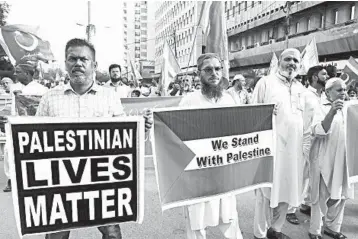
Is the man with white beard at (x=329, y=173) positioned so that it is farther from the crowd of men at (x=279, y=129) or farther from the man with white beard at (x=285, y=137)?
the man with white beard at (x=285, y=137)

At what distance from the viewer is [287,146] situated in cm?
338

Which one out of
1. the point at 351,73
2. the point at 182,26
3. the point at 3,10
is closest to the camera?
the point at 351,73

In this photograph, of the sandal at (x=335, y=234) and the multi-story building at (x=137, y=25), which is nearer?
the sandal at (x=335, y=234)

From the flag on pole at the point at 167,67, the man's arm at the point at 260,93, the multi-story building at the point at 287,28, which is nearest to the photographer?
the man's arm at the point at 260,93

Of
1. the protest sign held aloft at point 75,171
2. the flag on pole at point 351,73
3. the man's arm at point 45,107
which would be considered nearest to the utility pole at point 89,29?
the flag on pole at point 351,73

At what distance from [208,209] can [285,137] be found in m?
1.10

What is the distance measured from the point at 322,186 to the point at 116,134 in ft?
7.85

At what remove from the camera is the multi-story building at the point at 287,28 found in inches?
936

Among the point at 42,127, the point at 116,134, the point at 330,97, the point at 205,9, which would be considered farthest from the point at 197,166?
the point at 205,9

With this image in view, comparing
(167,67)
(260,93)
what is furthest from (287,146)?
(167,67)

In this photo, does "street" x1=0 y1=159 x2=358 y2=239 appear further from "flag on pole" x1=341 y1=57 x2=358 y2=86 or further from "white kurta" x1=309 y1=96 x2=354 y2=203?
"flag on pole" x1=341 y1=57 x2=358 y2=86

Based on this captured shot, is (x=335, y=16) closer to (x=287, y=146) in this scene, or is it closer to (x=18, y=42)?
(x=18, y=42)

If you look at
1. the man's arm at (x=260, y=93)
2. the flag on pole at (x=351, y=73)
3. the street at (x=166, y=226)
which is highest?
the flag on pole at (x=351, y=73)

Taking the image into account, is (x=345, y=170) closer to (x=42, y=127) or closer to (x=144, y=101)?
(x=42, y=127)
